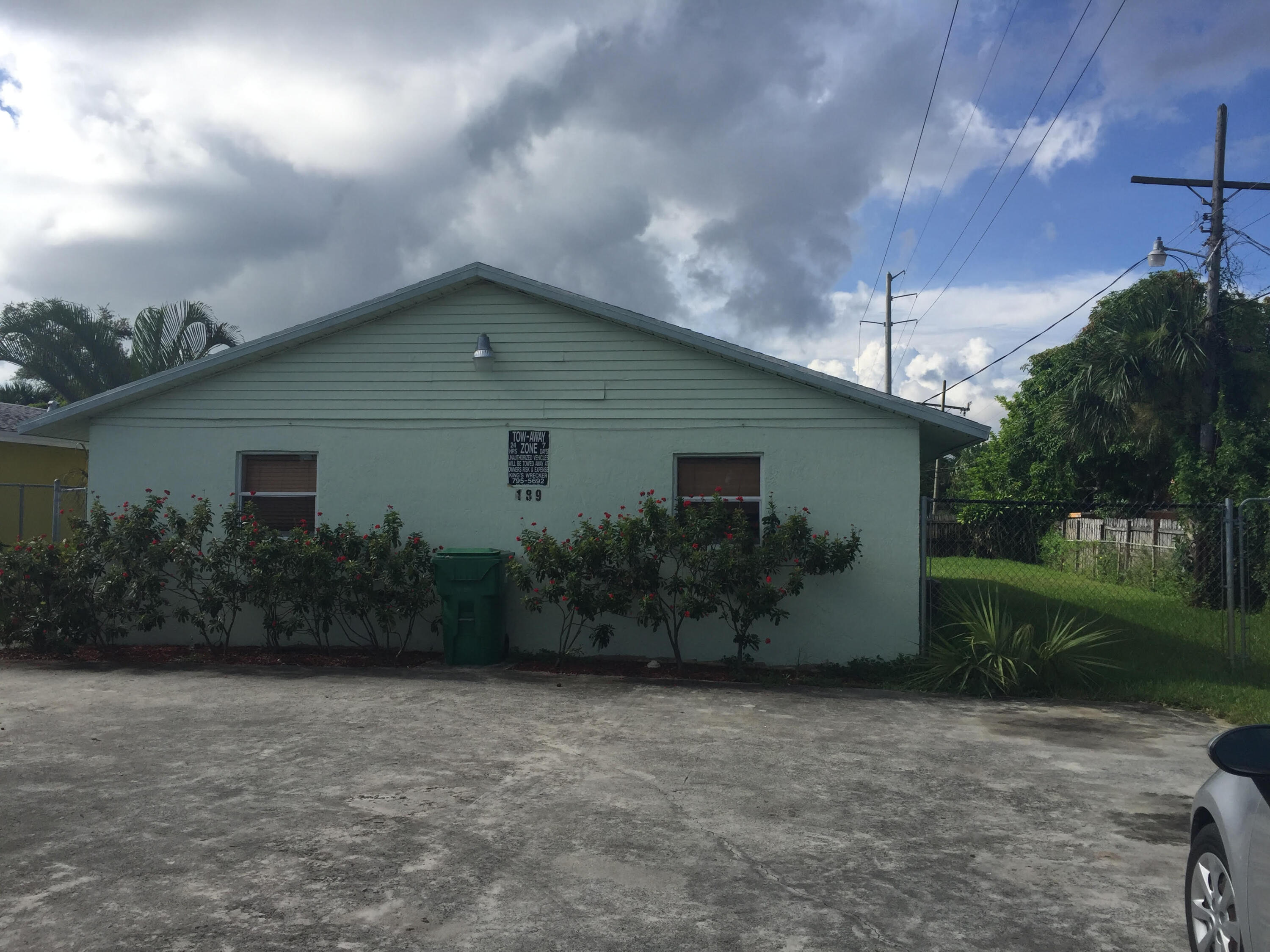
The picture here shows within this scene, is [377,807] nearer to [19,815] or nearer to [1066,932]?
[19,815]

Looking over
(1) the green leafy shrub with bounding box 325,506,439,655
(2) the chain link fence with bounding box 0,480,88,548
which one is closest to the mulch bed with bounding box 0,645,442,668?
(1) the green leafy shrub with bounding box 325,506,439,655

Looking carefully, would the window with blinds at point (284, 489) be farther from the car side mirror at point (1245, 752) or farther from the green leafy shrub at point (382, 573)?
the car side mirror at point (1245, 752)

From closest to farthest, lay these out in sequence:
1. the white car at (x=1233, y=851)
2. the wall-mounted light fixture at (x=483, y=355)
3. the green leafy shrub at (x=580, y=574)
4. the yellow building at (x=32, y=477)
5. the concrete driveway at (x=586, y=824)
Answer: the white car at (x=1233, y=851) < the concrete driveway at (x=586, y=824) < the green leafy shrub at (x=580, y=574) < the wall-mounted light fixture at (x=483, y=355) < the yellow building at (x=32, y=477)

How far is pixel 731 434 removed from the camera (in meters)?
10.9

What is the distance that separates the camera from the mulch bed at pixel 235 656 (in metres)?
10.9

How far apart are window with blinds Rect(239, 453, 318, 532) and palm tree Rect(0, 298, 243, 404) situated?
9376 millimetres

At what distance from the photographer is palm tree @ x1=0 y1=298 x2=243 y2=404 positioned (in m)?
19.7

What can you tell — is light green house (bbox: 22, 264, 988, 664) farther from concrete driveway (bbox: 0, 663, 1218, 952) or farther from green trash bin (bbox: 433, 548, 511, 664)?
concrete driveway (bbox: 0, 663, 1218, 952)

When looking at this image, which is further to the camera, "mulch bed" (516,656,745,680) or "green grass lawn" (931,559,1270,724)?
"mulch bed" (516,656,745,680)

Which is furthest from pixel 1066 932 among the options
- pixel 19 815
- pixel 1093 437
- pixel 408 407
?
pixel 1093 437

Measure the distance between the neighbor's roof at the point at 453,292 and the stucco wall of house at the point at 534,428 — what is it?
15cm

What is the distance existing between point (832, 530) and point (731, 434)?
157 cm

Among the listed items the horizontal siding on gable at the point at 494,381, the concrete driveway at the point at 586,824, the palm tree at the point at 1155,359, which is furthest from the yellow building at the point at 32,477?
the palm tree at the point at 1155,359

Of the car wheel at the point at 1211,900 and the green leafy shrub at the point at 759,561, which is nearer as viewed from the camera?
the car wheel at the point at 1211,900
